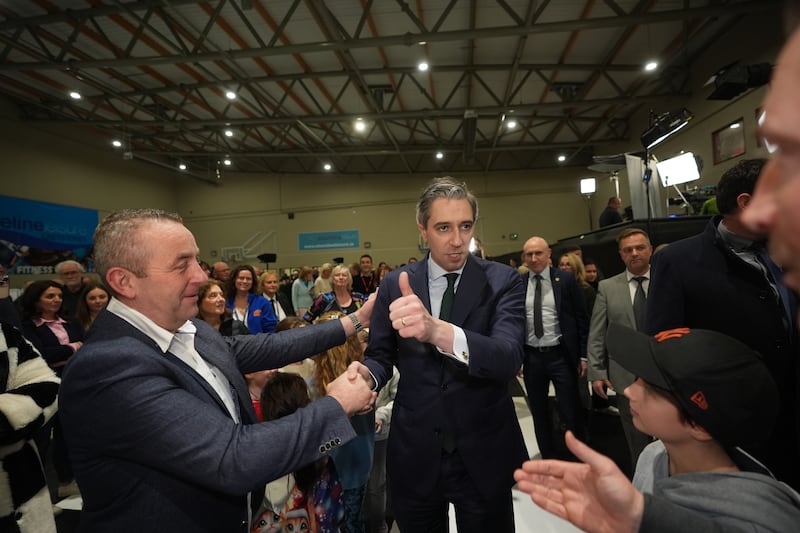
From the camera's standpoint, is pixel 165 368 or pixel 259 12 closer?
pixel 165 368

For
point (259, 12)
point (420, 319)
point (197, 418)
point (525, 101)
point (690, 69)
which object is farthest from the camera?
point (525, 101)

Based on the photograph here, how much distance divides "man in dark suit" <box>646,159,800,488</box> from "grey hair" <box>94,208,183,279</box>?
201 centimetres

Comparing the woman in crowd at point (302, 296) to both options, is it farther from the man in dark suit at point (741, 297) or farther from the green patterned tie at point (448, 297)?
the man in dark suit at point (741, 297)

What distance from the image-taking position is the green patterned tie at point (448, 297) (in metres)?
1.53

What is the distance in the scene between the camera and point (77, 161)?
40.8 ft

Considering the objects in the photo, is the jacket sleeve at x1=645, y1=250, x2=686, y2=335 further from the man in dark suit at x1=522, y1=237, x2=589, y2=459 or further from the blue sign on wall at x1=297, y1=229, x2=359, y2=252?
the blue sign on wall at x1=297, y1=229, x2=359, y2=252

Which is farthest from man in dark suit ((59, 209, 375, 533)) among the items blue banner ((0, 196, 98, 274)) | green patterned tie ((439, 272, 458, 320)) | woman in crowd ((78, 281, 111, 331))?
blue banner ((0, 196, 98, 274))

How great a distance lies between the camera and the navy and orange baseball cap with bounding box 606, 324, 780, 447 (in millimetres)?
943

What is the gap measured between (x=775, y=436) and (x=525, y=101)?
11.2 m

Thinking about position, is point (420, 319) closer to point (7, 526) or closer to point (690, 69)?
point (7, 526)

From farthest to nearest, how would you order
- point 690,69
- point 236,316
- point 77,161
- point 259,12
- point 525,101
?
1. point 77,161
2. point 525,101
3. point 690,69
4. point 259,12
5. point 236,316

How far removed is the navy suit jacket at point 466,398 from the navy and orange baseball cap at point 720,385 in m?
0.49

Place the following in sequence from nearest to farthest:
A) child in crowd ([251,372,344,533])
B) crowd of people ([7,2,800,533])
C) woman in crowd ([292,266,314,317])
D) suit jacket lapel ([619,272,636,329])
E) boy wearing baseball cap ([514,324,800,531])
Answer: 1. boy wearing baseball cap ([514,324,800,531])
2. crowd of people ([7,2,800,533])
3. child in crowd ([251,372,344,533])
4. suit jacket lapel ([619,272,636,329])
5. woman in crowd ([292,266,314,317])

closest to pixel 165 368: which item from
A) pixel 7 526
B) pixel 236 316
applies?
pixel 7 526
